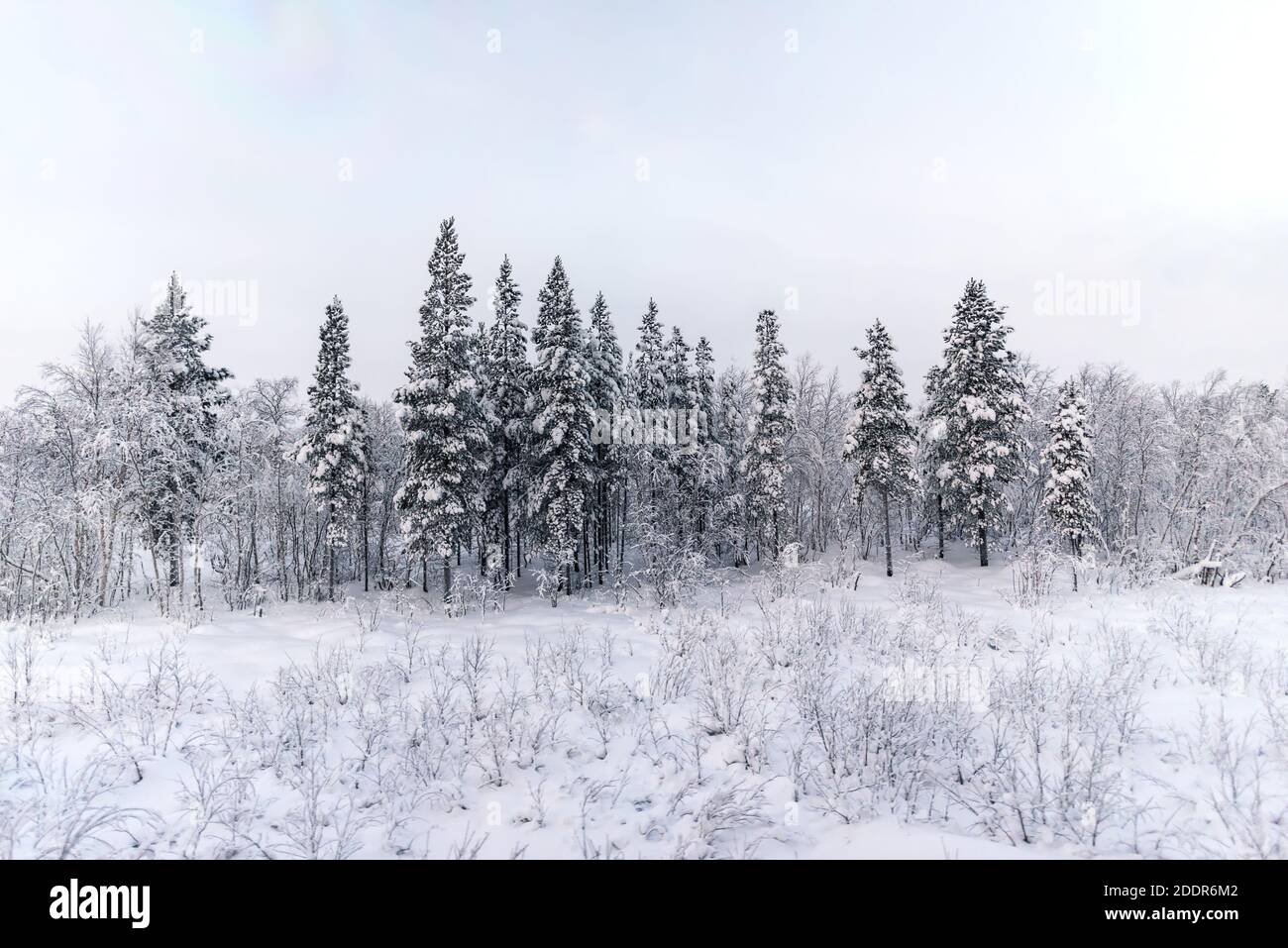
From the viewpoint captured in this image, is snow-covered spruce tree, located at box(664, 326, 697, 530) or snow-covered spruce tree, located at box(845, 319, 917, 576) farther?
snow-covered spruce tree, located at box(664, 326, 697, 530)

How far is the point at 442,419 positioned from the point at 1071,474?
34.0 metres

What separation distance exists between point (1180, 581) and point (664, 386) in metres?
24.6

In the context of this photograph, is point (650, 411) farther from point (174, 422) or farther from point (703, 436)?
point (174, 422)

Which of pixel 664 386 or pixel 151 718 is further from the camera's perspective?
pixel 664 386

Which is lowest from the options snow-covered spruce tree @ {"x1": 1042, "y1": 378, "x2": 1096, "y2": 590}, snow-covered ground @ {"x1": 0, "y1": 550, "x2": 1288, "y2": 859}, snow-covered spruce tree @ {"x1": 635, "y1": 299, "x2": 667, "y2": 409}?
snow-covered ground @ {"x1": 0, "y1": 550, "x2": 1288, "y2": 859}

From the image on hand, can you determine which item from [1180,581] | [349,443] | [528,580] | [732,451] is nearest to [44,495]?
[349,443]

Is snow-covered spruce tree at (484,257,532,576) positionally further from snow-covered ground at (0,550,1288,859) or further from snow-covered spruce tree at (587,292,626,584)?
snow-covered ground at (0,550,1288,859)

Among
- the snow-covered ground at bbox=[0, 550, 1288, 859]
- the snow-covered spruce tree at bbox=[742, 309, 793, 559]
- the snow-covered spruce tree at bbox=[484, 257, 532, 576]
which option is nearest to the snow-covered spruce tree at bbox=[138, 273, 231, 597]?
the snow-covered spruce tree at bbox=[484, 257, 532, 576]

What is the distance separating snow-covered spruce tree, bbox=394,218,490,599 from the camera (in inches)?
981

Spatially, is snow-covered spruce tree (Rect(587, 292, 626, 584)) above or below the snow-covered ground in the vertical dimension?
above

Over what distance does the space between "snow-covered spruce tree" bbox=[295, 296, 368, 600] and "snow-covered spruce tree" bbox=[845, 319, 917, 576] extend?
28741 mm

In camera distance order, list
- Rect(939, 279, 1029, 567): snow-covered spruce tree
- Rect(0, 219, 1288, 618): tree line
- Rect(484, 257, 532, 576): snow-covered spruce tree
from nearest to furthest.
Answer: Rect(0, 219, 1288, 618): tree line
Rect(484, 257, 532, 576): snow-covered spruce tree
Rect(939, 279, 1029, 567): snow-covered spruce tree

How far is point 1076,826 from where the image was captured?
18.2ft
